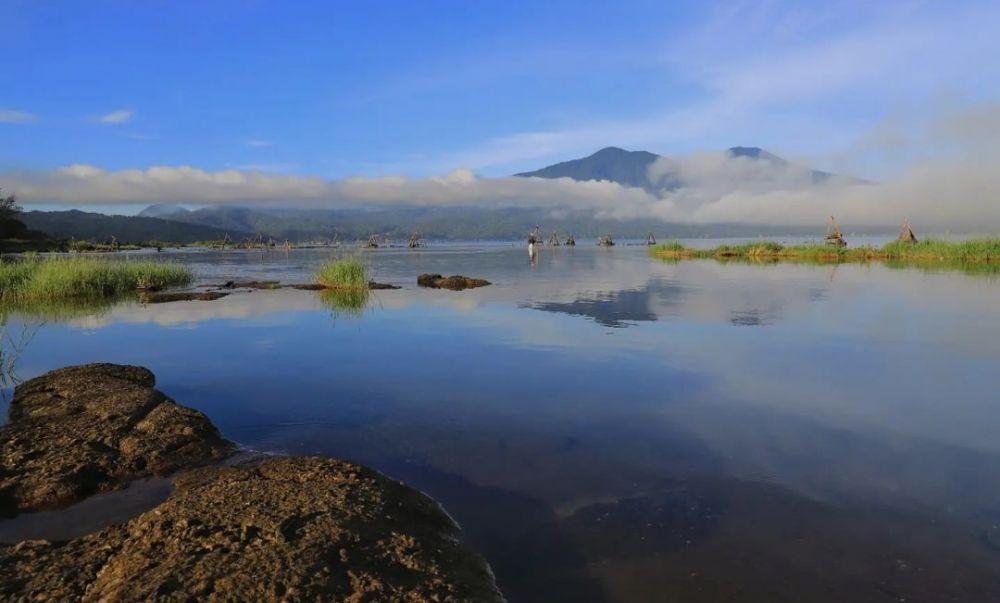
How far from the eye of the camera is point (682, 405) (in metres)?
7.63

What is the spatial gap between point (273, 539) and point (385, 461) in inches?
98.4

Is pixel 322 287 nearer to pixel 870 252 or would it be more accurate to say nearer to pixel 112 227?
pixel 870 252

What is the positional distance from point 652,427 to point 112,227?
16534 cm

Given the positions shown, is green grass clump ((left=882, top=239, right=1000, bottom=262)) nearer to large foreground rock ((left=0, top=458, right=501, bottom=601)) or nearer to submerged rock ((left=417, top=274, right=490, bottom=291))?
submerged rock ((left=417, top=274, right=490, bottom=291))

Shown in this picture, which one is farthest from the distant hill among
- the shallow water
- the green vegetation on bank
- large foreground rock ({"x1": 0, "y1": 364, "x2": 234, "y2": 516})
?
large foreground rock ({"x1": 0, "y1": 364, "x2": 234, "y2": 516})

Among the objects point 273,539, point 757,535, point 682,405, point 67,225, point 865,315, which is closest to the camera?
point 273,539

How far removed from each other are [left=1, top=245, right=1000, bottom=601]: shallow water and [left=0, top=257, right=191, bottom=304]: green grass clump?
18.7 feet

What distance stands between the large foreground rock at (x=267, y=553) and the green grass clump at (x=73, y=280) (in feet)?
66.8

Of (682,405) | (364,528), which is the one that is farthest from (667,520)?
(682,405)

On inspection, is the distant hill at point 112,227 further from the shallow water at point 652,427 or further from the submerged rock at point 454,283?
the shallow water at point 652,427

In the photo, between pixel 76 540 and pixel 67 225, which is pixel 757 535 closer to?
pixel 76 540

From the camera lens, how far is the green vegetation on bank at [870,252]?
39188 mm

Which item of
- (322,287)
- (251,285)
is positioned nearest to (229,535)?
(322,287)

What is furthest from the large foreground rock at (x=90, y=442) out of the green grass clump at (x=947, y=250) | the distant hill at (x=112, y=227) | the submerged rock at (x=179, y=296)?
the distant hill at (x=112, y=227)
